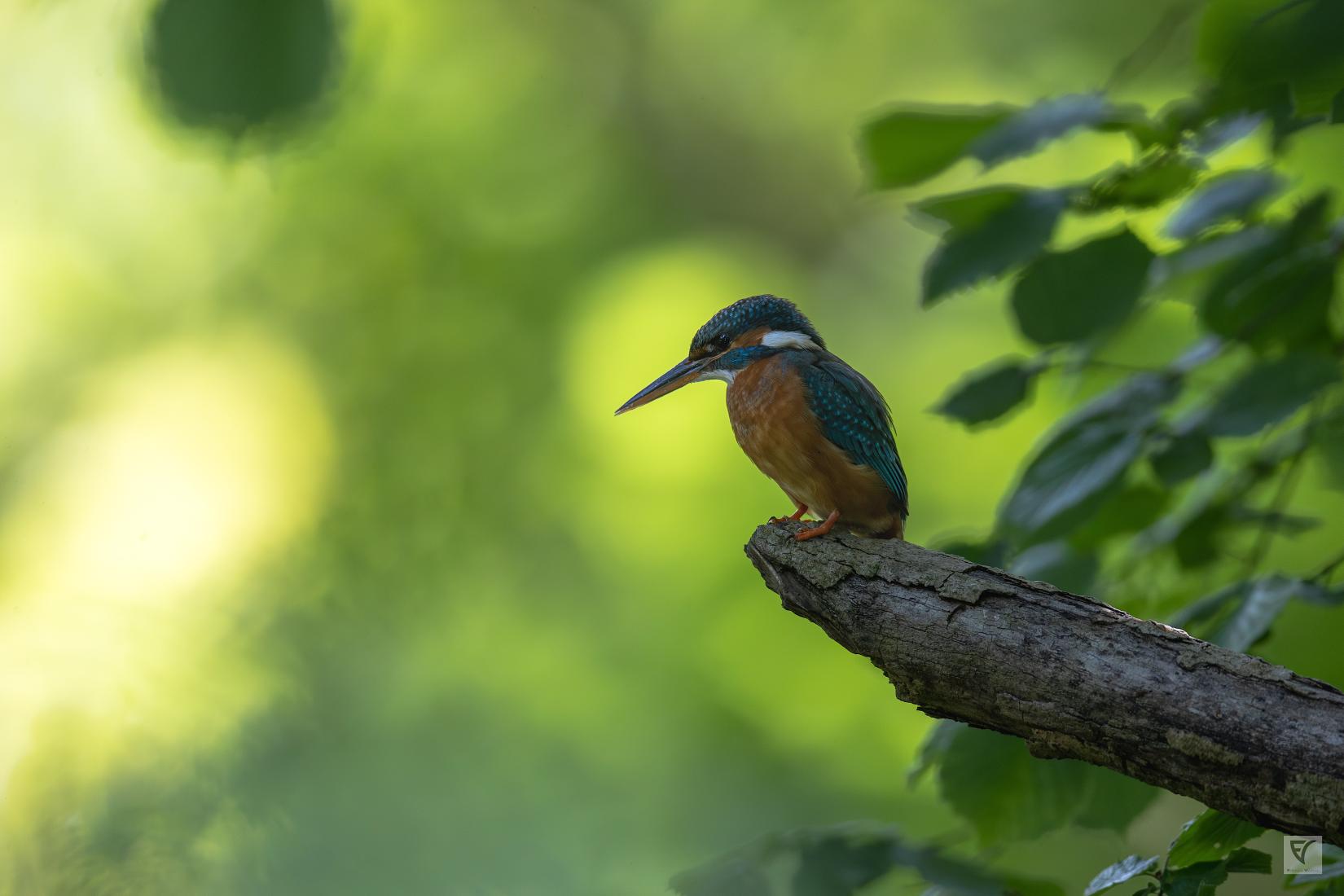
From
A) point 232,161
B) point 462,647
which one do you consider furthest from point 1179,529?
point 462,647

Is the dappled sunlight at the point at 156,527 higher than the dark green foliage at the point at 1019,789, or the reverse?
the dappled sunlight at the point at 156,527

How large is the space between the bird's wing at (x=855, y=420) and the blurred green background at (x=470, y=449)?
682mm

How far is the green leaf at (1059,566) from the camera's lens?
1711 millimetres

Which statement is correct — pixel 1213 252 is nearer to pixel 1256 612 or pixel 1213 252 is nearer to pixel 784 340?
pixel 1256 612

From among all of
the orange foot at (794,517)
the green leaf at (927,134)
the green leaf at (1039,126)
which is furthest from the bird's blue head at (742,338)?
the green leaf at (1039,126)

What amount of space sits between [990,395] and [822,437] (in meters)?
0.32

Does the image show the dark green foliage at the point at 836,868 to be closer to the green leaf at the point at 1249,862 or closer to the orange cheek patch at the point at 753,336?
the green leaf at the point at 1249,862

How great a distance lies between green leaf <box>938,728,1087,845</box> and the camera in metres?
1.59

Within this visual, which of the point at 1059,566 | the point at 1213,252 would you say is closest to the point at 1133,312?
the point at 1213,252

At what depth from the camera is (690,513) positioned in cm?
408

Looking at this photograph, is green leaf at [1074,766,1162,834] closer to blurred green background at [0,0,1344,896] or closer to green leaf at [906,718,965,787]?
green leaf at [906,718,965,787]

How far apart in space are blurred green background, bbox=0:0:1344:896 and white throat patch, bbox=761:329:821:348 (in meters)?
0.69

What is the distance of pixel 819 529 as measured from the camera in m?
1.69

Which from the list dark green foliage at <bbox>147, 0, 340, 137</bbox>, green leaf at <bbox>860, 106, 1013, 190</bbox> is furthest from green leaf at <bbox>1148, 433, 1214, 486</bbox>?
dark green foliage at <bbox>147, 0, 340, 137</bbox>
